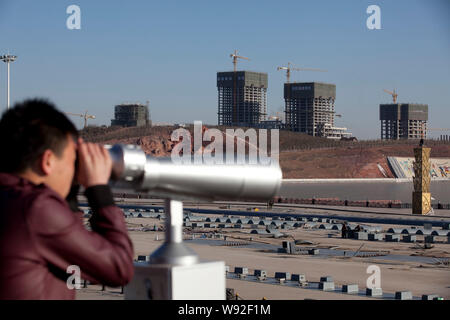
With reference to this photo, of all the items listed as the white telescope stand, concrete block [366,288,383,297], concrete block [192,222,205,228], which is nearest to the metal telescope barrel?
the white telescope stand

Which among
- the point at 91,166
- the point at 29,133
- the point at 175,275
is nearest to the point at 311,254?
the point at 175,275

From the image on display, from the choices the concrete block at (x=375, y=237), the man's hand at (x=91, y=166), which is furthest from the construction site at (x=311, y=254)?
the man's hand at (x=91, y=166)

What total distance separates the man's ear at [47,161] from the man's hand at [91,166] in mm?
121

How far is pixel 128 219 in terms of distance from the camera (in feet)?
193

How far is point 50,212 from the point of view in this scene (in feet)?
8.57

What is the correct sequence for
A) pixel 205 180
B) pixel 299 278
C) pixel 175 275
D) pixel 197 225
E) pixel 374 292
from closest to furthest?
1. pixel 175 275
2. pixel 205 180
3. pixel 374 292
4. pixel 299 278
5. pixel 197 225

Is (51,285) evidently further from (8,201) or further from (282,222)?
(282,222)

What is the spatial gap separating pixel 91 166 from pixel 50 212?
1.05 ft

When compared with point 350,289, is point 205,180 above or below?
above

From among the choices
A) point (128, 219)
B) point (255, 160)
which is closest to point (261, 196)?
point (255, 160)

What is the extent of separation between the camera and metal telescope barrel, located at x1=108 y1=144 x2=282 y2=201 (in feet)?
10.2

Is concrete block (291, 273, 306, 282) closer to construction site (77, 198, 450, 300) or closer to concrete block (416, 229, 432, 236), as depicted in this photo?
construction site (77, 198, 450, 300)

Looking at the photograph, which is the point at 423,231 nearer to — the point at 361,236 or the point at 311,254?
the point at 361,236
